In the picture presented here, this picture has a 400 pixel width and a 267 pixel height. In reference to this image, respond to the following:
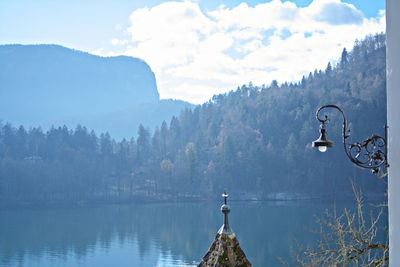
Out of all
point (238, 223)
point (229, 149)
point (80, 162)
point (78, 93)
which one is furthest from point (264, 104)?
point (78, 93)

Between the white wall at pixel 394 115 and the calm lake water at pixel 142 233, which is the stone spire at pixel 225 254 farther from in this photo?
the calm lake water at pixel 142 233

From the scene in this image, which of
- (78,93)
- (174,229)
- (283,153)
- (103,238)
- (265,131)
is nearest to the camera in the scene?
(103,238)

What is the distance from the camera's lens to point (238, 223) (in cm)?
5209

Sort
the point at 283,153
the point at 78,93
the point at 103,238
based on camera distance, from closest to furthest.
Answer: the point at 103,238 < the point at 283,153 < the point at 78,93

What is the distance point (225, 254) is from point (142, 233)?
44.7 meters

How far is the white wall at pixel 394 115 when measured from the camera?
8.24 feet

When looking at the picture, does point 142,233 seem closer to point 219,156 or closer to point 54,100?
point 219,156

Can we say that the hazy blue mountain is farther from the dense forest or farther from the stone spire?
the stone spire

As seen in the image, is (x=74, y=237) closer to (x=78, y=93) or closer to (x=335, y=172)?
(x=335, y=172)

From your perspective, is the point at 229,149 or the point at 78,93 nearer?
the point at 229,149

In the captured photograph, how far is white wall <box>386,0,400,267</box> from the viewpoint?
2.51m

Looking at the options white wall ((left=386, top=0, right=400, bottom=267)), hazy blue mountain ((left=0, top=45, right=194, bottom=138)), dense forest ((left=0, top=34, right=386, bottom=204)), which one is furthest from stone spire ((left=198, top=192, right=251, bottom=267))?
hazy blue mountain ((left=0, top=45, right=194, bottom=138))

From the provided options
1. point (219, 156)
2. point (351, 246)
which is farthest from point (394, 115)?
point (219, 156)

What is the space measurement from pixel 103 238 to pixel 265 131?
147 feet
